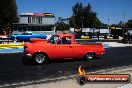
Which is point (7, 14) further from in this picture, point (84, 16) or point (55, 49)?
point (55, 49)

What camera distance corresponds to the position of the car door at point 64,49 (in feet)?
51.4

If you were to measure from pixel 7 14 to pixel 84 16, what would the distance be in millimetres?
31524

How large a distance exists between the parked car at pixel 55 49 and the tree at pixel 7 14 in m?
50.1

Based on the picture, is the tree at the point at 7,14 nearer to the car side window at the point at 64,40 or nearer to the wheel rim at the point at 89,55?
the wheel rim at the point at 89,55

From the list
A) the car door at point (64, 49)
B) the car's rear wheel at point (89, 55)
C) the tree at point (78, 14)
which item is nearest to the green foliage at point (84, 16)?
the tree at point (78, 14)

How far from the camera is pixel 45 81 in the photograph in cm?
1059

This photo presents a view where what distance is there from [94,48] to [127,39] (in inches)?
898

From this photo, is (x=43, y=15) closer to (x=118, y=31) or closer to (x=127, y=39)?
(x=118, y=31)

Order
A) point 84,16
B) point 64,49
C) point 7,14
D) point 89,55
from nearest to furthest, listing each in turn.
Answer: point 64,49 → point 89,55 → point 7,14 → point 84,16

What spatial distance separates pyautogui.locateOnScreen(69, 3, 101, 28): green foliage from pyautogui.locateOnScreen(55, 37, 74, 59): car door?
71315 mm

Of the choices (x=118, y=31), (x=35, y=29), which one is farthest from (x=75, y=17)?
(x=35, y=29)

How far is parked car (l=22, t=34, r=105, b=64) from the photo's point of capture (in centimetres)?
1498

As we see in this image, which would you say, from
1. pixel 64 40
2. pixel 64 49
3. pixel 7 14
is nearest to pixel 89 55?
pixel 64 49

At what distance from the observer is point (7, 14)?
66.0 meters
